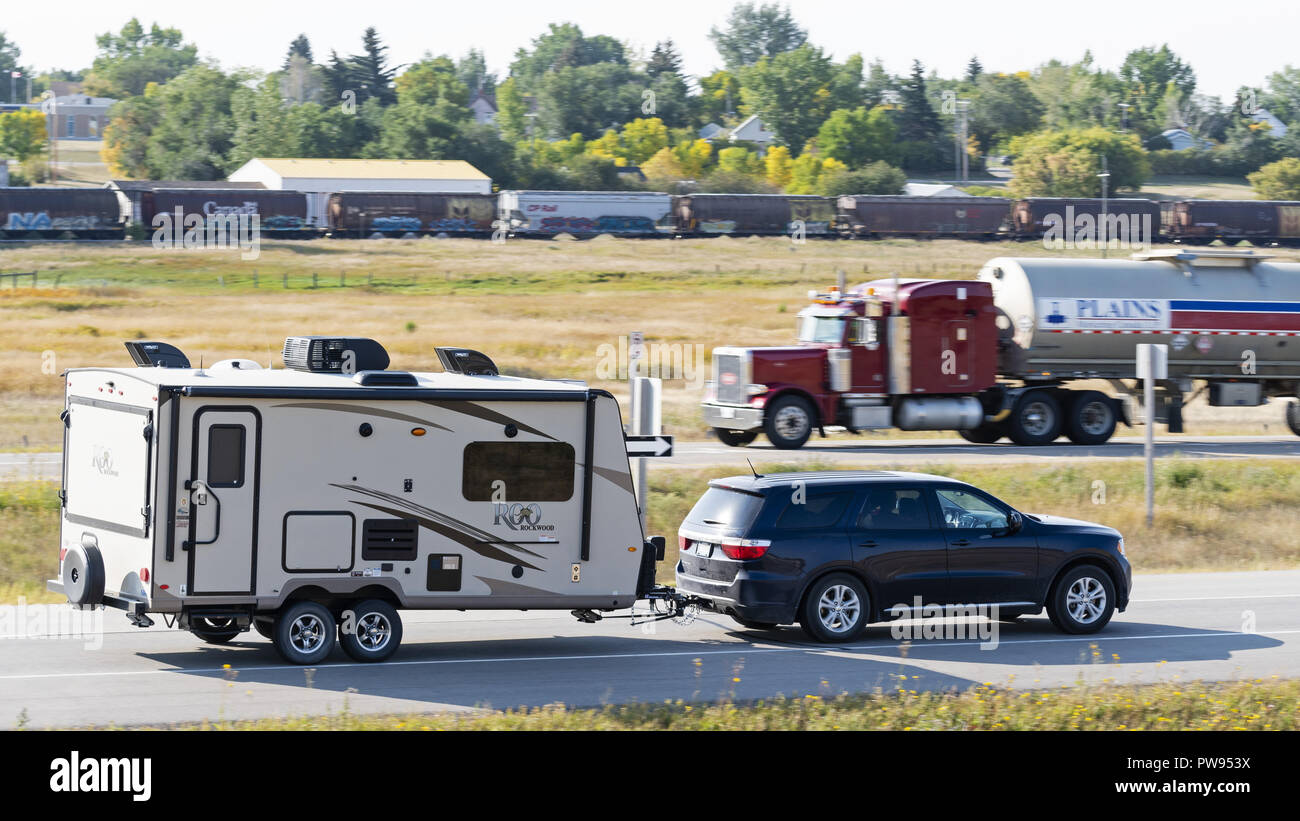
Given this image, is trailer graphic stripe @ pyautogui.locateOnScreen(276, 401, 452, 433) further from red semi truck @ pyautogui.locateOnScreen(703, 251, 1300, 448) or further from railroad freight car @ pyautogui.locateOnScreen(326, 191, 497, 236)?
railroad freight car @ pyautogui.locateOnScreen(326, 191, 497, 236)

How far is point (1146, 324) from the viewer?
32.7 m

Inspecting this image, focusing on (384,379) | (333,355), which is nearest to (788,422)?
(333,355)

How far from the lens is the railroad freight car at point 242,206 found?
79.9 m

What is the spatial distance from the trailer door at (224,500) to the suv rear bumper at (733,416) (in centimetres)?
1847

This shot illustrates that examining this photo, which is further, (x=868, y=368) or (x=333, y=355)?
(x=868, y=368)

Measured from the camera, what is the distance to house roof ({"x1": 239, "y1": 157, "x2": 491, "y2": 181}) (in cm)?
10538

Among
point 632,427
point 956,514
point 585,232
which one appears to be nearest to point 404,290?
point 585,232

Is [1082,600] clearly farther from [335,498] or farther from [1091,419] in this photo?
[1091,419]

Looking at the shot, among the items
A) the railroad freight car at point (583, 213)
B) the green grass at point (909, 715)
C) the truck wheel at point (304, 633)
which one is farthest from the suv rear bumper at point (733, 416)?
the railroad freight car at point (583, 213)

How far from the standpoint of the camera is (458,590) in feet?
43.1

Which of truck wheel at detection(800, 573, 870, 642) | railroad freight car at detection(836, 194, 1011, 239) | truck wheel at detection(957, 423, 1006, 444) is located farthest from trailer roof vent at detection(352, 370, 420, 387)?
railroad freight car at detection(836, 194, 1011, 239)

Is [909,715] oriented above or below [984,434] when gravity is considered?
below

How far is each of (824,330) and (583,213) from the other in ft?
198
